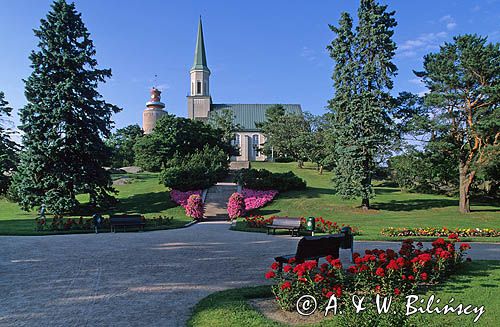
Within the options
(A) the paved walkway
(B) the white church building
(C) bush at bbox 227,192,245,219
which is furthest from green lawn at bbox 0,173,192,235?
(B) the white church building

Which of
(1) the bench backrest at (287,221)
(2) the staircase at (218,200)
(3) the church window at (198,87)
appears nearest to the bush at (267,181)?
(2) the staircase at (218,200)

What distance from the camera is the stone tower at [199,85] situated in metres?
74.6

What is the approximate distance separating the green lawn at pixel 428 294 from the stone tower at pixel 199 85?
69.7m

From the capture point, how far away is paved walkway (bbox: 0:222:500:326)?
17.5 feet

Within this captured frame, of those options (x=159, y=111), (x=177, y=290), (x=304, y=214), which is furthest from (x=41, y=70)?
(x=159, y=111)

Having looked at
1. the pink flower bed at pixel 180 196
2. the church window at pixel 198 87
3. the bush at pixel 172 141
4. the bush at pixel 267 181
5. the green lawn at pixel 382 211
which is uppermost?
the church window at pixel 198 87

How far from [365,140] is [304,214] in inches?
246

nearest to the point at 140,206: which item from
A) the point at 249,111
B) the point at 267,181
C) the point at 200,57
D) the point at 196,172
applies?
the point at 196,172

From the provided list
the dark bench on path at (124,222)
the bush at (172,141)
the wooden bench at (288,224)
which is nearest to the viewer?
the wooden bench at (288,224)

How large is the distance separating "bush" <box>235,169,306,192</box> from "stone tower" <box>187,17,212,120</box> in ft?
159

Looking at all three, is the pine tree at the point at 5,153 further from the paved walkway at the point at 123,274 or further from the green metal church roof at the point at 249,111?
the green metal church roof at the point at 249,111

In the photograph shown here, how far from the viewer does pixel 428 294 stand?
19.5 feet

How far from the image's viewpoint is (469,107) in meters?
22.7

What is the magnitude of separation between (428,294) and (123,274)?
5.93 meters
